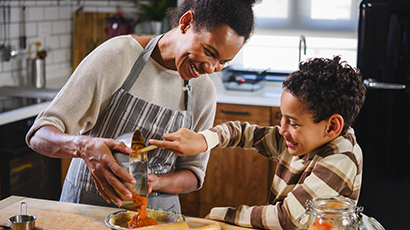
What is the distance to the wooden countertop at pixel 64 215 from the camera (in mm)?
1073

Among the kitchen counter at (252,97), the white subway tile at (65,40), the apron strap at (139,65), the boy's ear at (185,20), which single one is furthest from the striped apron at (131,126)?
the white subway tile at (65,40)

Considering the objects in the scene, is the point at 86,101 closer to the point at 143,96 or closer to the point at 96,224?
the point at 143,96

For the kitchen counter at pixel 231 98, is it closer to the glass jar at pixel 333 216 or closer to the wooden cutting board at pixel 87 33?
the wooden cutting board at pixel 87 33

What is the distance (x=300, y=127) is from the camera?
1.13m

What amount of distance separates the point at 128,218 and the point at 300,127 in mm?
496

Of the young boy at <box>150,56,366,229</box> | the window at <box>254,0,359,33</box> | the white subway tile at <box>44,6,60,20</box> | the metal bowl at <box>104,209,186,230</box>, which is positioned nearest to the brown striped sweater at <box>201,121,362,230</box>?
the young boy at <box>150,56,366,229</box>

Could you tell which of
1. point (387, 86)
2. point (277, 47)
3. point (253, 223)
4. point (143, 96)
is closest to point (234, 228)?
point (253, 223)

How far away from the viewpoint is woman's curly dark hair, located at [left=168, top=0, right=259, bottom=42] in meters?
1.17

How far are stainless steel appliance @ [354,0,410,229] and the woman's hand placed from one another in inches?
74.8

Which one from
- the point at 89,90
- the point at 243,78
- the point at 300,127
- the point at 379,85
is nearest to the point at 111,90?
the point at 89,90

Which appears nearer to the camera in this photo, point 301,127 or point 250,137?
point 301,127

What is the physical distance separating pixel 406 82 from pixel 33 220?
2100mm

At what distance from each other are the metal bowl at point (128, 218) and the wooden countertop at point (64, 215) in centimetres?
3

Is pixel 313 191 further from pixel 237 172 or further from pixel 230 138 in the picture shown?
pixel 237 172
